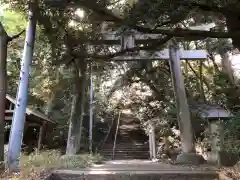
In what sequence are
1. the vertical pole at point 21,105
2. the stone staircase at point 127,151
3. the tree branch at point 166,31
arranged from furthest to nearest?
the stone staircase at point 127,151 → the vertical pole at point 21,105 → the tree branch at point 166,31

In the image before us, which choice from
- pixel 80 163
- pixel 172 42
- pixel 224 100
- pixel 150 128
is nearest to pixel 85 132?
pixel 150 128

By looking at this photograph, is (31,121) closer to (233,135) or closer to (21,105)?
(21,105)

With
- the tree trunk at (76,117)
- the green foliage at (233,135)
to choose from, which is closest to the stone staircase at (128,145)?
the tree trunk at (76,117)

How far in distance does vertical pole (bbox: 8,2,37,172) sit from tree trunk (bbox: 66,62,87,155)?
4.95 m

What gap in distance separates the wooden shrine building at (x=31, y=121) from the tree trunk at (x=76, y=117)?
193 centimetres

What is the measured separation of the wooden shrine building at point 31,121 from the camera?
45.6ft

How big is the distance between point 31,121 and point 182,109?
8.39 metres

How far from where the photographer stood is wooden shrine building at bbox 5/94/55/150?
1389 centimetres

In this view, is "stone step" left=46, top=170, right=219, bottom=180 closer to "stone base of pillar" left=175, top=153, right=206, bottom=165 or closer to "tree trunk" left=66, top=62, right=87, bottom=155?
"stone base of pillar" left=175, top=153, right=206, bottom=165

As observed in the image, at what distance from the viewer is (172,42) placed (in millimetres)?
8172

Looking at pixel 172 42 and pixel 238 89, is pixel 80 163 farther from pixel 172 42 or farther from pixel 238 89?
pixel 238 89

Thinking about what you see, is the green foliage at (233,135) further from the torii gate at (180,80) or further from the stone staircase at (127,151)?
the stone staircase at (127,151)


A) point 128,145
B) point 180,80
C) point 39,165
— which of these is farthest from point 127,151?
point 39,165

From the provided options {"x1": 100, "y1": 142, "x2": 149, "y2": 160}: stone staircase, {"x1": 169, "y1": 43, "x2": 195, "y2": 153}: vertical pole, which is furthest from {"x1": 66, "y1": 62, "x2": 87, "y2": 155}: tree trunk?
{"x1": 100, "y1": 142, "x2": 149, "y2": 160}: stone staircase
